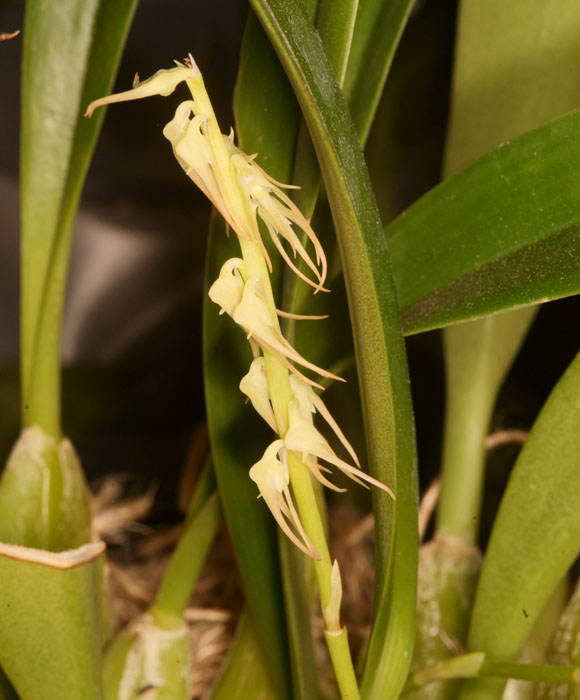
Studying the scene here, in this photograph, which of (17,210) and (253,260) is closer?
(253,260)

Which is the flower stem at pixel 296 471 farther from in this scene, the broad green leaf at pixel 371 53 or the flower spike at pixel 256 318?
the broad green leaf at pixel 371 53

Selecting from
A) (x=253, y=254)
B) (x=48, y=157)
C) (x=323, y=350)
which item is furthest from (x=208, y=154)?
(x=48, y=157)

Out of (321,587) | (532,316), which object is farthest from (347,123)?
(532,316)

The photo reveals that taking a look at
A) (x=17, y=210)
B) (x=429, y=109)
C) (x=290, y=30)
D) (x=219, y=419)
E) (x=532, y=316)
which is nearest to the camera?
(x=290, y=30)

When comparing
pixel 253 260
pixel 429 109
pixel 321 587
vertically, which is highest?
pixel 429 109

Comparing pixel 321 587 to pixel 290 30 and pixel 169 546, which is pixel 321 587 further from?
pixel 169 546

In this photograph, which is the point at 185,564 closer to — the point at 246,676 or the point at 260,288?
the point at 246,676

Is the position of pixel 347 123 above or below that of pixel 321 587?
above
